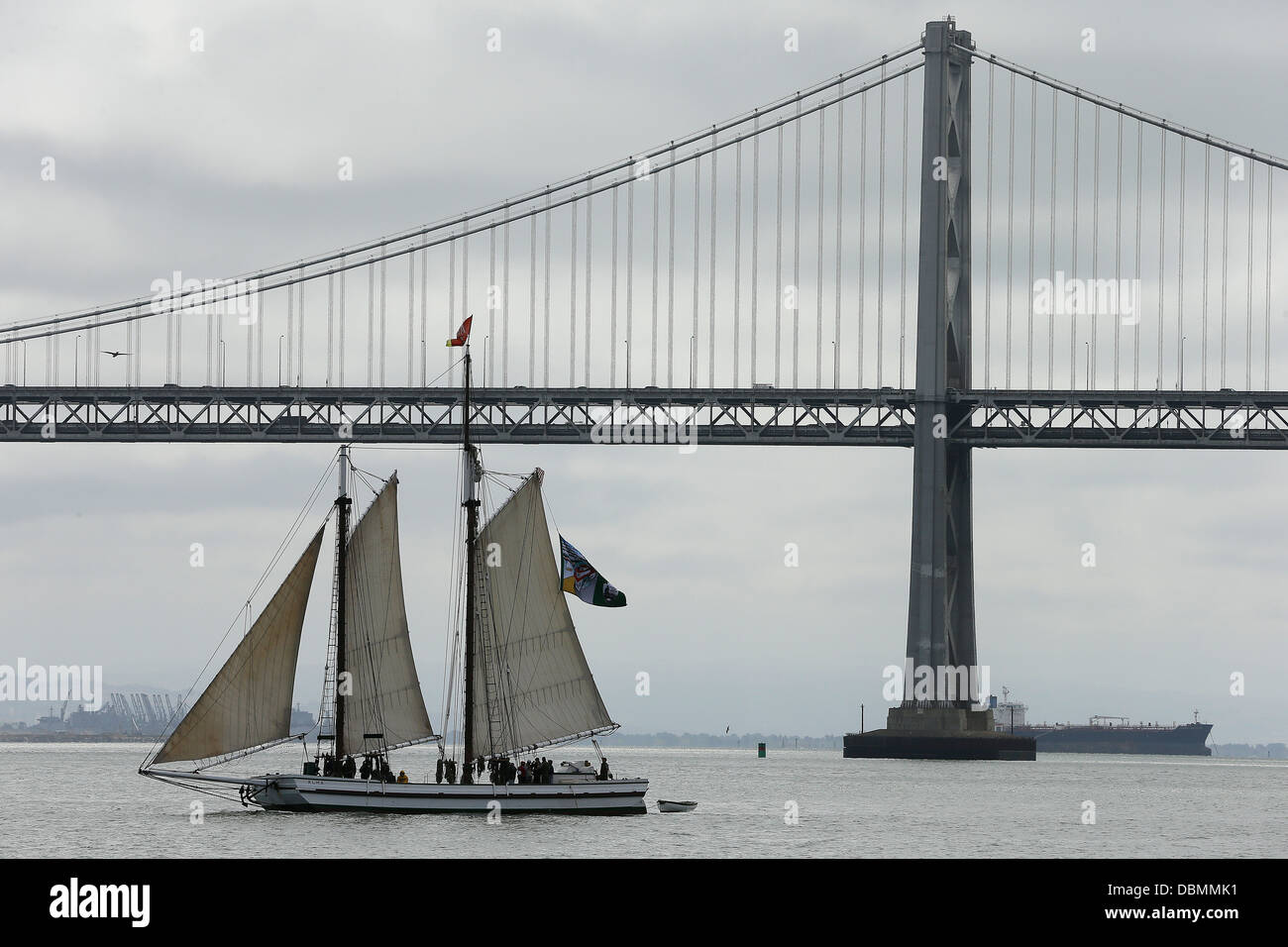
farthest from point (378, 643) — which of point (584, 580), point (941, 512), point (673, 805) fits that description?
point (941, 512)

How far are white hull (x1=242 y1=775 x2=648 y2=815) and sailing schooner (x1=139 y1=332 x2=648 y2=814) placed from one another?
0.03 metres

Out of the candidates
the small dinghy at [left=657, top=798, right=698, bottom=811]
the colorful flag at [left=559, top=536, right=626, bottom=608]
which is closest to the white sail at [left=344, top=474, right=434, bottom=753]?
the colorful flag at [left=559, top=536, right=626, bottom=608]

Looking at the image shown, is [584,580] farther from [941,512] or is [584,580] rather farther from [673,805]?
[941,512]

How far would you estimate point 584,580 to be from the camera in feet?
161

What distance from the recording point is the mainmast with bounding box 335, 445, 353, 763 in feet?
160

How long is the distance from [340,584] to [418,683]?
290 cm

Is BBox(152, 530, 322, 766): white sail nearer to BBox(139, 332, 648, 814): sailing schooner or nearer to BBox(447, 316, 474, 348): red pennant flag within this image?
BBox(139, 332, 648, 814): sailing schooner

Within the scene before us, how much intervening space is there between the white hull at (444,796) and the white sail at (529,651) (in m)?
1.12

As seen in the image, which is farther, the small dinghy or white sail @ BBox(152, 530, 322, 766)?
the small dinghy

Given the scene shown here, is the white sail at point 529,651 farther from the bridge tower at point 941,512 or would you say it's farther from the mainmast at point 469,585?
the bridge tower at point 941,512

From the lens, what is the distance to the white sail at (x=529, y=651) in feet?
158

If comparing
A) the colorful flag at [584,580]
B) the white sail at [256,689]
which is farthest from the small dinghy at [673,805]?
the white sail at [256,689]
